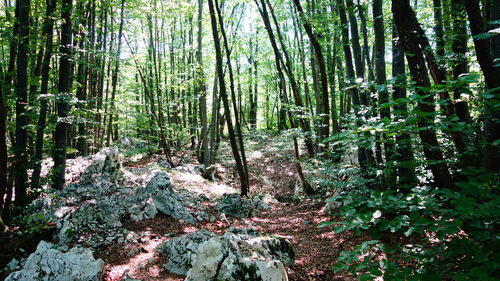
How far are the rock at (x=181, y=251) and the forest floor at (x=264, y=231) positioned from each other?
11 cm

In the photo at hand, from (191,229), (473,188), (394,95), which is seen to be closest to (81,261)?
(191,229)

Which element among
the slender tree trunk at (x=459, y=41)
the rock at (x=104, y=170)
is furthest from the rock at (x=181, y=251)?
the slender tree trunk at (x=459, y=41)

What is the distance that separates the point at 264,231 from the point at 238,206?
5.96 feet

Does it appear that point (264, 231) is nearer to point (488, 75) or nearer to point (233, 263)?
point (233, 263)

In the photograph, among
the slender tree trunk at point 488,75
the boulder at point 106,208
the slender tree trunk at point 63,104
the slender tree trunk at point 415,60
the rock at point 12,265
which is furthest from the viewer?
the slender tree trunk at point 63,104

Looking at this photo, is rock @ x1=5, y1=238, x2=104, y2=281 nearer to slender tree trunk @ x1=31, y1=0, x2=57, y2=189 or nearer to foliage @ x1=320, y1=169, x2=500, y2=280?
slender tree trunk @ x1=31, y1=0, x2=57, y2=189

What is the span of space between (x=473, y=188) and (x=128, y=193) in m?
7.60

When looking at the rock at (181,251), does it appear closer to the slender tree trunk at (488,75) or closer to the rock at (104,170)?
the slender tree trunk at (488,75)

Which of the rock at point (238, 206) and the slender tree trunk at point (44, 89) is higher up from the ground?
the slender tree trunk at point (44, 89)

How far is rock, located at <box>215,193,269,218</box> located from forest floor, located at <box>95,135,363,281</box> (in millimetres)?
267

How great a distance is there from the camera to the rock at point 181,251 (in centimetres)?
416

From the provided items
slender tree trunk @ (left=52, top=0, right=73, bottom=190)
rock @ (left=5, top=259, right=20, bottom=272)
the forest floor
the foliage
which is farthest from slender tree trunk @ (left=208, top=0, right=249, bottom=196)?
the foliage

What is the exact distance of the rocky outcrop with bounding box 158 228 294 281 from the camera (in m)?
3.32

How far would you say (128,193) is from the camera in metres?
7.54
